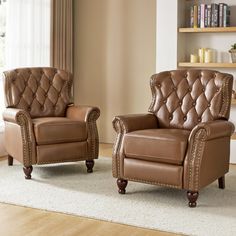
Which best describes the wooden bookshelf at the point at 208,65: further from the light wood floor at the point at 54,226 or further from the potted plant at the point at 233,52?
the light wood floor at the point at 54,226

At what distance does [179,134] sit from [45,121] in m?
1.34

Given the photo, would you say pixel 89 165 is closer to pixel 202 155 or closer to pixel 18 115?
pixel 18 115

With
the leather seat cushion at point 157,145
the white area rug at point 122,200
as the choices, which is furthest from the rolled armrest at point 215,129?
the white area rug at point 122,200

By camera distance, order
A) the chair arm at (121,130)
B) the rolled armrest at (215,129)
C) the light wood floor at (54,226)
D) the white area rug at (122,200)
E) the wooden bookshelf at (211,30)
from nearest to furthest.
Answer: the light wood floor at (54,226) < the white area rug at (122,200) < the rolled armrest at (215,129) < the chair arm at (121,130) < the wooden bookshelf at (211,30)

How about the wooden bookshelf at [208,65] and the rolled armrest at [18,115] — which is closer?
the rolled armrest at [18,115]

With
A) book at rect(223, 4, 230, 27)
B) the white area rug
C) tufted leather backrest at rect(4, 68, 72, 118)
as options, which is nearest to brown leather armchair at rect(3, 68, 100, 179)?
tufted leather backrest at rect(4, 68, 72, 118)

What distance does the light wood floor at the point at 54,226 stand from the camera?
2.98 metres

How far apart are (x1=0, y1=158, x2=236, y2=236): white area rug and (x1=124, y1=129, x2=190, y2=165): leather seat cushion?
339 millimetres

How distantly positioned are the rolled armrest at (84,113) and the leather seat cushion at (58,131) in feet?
0.30

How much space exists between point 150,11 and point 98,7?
740 millimetres

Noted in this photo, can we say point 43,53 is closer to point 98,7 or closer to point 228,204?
point 98,7

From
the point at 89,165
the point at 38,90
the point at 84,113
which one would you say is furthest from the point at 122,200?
the point at 38,90

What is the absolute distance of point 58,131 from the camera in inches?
174

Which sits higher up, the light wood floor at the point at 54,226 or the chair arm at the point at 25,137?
the chair arm at the point at 25,137
